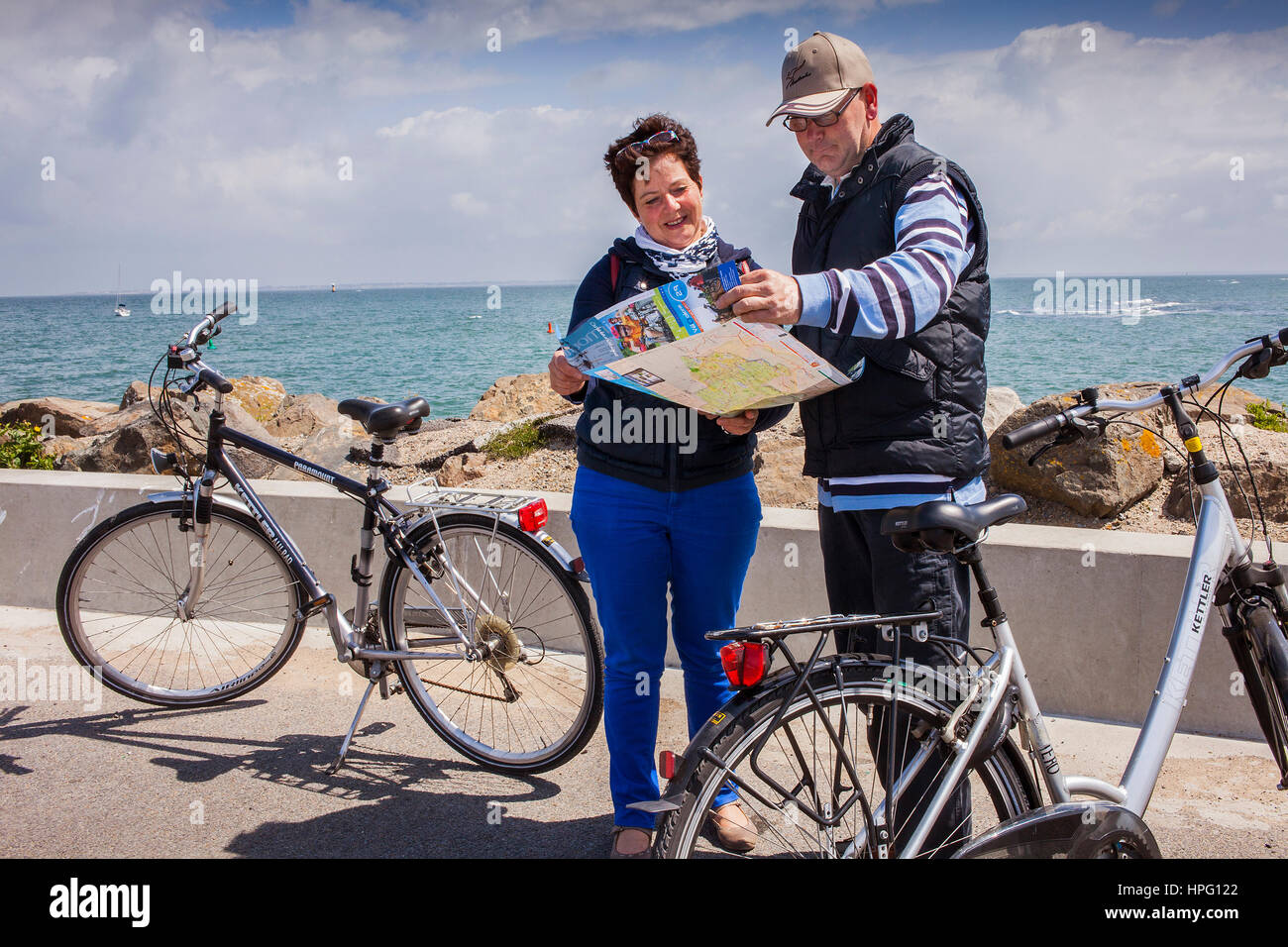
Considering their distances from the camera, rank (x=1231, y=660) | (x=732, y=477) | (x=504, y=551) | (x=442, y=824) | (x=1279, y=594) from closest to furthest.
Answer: (x=1279, y=594) → (x=732, y=477) → (x=442, y=824) → (x=1231, y=660) → (x=504, y=551)

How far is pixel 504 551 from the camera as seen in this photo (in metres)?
3.82

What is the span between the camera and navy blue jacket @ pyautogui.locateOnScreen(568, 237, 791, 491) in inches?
105

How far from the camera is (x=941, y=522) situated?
190 cm

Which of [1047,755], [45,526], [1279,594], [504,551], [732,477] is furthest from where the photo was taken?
[45,526]

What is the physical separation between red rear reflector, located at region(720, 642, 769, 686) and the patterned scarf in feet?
3.73

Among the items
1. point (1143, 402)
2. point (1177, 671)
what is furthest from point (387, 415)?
point (1177, 671)

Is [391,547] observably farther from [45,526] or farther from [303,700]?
[45,526]

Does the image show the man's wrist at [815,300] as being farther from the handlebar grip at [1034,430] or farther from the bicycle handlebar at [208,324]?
the bicycle handlebar at [208,324]

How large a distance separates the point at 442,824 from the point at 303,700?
1.21 m

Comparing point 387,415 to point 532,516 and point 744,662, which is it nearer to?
point 532,516

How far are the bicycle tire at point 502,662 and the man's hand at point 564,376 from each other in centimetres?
84

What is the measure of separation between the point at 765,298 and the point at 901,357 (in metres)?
0.49

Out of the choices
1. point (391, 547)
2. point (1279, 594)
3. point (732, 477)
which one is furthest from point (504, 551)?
point (1279, 594)

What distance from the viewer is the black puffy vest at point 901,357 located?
2.15 m
